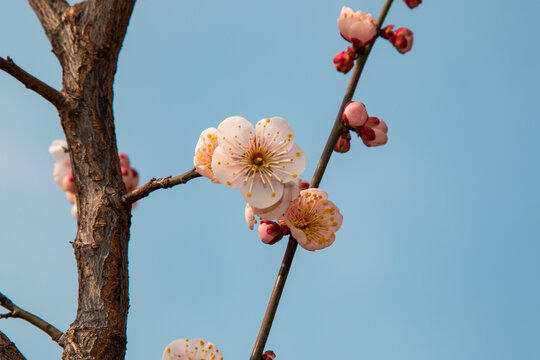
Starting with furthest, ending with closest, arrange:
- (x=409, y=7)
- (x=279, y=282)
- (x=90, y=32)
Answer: (x=409, y=7) → (x=90, y=32) → (x=279, y=282)

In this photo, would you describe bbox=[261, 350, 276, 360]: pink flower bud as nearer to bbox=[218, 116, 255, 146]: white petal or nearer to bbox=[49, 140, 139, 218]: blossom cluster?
bbox=[218, 116, 255, 146]: white petal

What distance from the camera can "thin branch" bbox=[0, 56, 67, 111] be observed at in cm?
138

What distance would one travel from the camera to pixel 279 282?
124 cm

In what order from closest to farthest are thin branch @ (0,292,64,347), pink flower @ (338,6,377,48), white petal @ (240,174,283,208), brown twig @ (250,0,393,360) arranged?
brown twig @ (250,0,393,360) → white petal @ (240,174,283,208) → thin branch @ (0,292,64,347) → pink flower @ (338,6,377,48)

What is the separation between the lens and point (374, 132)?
1.44 metres

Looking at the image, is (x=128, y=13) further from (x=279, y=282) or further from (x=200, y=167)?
(x=279, y=282)

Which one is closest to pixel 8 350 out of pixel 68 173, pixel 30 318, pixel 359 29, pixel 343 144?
pixel 30 318

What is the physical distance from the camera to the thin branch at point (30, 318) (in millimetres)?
1411

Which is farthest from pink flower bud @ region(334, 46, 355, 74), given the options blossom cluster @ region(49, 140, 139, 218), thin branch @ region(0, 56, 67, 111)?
blossom cluster @ region(49, 140, 139, 218)

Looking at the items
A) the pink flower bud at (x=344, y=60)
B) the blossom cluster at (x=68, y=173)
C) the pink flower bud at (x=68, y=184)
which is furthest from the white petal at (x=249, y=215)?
A: the pink flower bud at (x=68, y=184)

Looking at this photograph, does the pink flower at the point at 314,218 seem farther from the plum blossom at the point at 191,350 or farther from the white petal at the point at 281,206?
the plum blossom at the point at 191,350

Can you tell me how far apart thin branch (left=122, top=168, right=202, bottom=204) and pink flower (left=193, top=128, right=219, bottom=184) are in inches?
1.2

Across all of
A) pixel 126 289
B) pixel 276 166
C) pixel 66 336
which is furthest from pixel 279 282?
Result: pixel 66 336

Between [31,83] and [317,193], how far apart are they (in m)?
0.75
